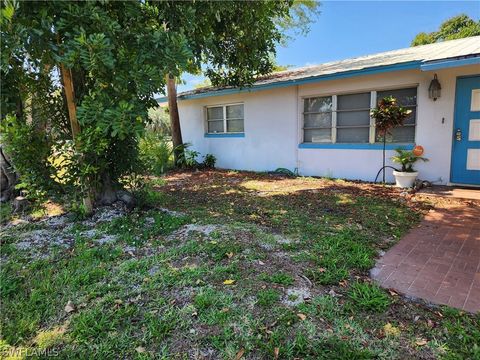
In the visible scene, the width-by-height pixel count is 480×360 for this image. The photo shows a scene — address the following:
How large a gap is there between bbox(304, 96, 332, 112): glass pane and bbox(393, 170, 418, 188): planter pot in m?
2.50

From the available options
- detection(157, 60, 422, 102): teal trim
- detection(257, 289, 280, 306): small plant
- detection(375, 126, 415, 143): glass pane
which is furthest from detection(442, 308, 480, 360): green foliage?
detection(375, 126, 415, 143): glass pane

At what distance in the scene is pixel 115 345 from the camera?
7.18 ft

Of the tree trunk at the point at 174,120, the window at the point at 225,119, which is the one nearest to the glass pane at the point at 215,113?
the window at the point at 225,119

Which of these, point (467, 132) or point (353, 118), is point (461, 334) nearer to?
point (467, 132)

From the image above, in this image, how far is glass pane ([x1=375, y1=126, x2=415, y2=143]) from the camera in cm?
695

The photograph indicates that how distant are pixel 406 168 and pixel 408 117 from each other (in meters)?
1.19

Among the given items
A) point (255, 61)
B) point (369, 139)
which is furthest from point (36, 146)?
point (369, 139)

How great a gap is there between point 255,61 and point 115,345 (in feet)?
21.1

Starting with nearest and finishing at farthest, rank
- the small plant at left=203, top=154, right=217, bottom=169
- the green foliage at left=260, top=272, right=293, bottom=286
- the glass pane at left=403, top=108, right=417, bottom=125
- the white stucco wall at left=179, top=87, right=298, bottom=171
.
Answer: the green foliage at left=260, top=272, right=293, bottom=286, the glass pane at left=403, top=108, right=417, bottom=125, the white stucco wall at left=179, top=87, right=298, bottom=171, the small plant at left=203, top=154, right=217, bottom=169

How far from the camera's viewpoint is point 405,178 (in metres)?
6.50

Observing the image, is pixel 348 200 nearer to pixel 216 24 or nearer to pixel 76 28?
pixel 216 24

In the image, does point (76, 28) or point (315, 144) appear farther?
point (315, 144)

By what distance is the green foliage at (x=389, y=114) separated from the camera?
6316 millimetres

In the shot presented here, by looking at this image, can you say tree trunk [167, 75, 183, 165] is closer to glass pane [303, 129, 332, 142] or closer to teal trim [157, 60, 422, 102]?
teal trim [157, 60, 422, 102]
